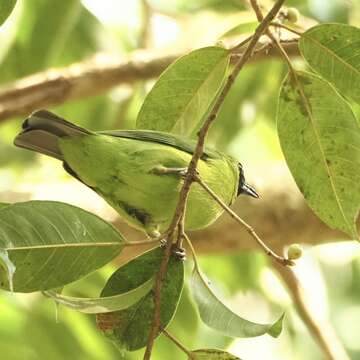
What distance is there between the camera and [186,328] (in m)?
3.69

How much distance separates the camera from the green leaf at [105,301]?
73.8 inches

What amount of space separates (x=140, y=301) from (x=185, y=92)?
600 millimetres

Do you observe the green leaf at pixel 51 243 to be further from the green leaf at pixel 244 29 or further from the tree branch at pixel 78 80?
the green leaf at pixel 244 29

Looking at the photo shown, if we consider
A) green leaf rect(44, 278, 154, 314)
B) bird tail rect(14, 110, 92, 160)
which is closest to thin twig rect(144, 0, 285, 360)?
green leaf rect(44, 278, 154, 314)

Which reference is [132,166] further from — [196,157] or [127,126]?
[127,126]

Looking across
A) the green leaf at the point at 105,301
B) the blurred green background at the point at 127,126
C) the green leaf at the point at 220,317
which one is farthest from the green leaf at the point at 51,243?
the blurred green background at the point at 127,126

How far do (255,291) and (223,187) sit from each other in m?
1.69

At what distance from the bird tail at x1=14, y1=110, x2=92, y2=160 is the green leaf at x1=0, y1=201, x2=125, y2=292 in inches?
18.6

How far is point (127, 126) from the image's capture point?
15.1 ft

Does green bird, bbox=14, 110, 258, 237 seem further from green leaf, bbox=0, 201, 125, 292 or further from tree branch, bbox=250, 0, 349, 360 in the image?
tree branch, bbox=250, 0, 349, 360

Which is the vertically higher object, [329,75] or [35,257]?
[329,75]

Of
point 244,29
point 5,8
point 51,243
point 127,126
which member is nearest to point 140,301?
point 51,243

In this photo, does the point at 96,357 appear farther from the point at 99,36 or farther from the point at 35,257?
the point at 35,257

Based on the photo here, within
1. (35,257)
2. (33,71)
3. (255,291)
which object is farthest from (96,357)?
(35,257)
